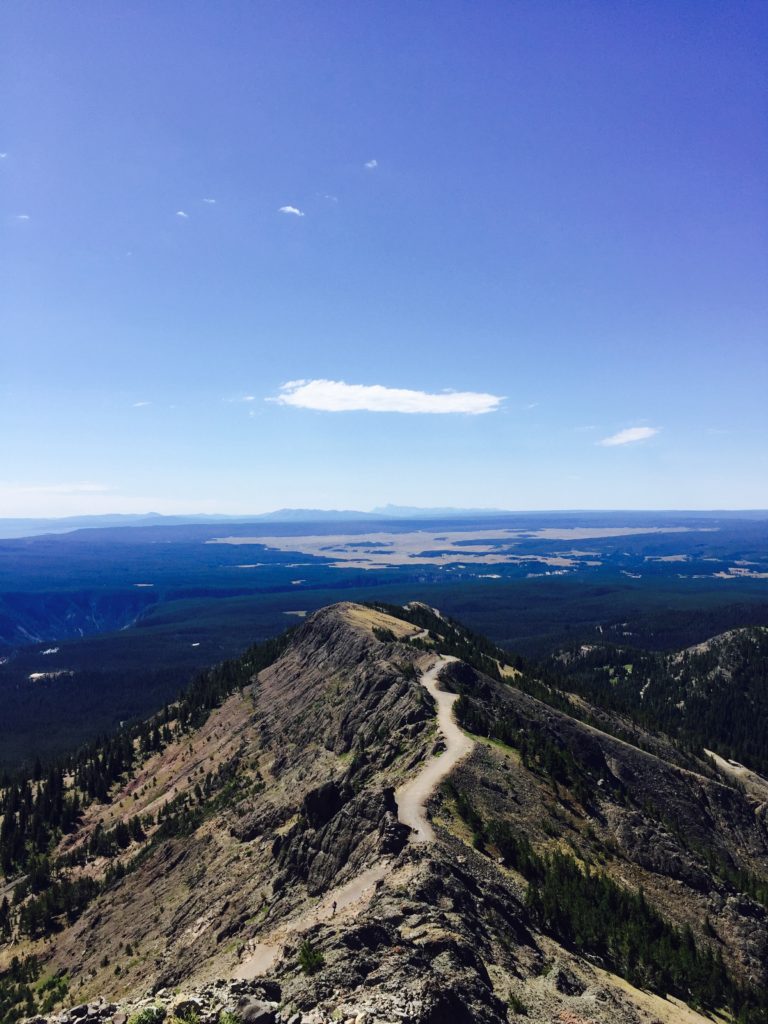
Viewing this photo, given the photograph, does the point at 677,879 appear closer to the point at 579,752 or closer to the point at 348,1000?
the point at 579,752

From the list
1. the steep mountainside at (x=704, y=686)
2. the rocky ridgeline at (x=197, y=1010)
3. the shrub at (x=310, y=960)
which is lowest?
the steep mountainside at (x=704, y=686)

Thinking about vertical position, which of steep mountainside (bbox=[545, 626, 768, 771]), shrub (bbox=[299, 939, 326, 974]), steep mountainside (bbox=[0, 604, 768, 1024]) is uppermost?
shrub (bbox=[299, 939, 326, 974])

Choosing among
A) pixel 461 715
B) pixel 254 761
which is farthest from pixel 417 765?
pixel 254 761

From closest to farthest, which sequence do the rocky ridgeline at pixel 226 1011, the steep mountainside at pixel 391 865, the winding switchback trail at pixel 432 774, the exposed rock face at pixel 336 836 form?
the rocky ridgeline at pixel 226 1011, the steep mountainside at pixel 391 865, the exposed rock face at pixel 336 836, the winding switchback trail at pixel 432 774

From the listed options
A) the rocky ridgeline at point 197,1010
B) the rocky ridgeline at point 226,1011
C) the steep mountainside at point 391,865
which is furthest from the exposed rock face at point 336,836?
the rocky ridgeline at point 226,1011

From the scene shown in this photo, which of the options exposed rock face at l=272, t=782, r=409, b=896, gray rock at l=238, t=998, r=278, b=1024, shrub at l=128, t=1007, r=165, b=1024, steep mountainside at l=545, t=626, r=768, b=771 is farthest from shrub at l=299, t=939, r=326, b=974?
steep mountainside at l=545, t=626, r=768, b=771

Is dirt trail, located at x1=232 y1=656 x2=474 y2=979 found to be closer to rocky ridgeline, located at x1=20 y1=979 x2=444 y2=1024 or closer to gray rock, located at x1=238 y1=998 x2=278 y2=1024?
rocky ridgeline, located at x1=20 y1=979 x2=444 y2=1024

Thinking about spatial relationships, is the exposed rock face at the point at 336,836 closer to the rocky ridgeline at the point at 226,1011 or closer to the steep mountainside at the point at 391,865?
the steep mountainside at the point at 391,865
